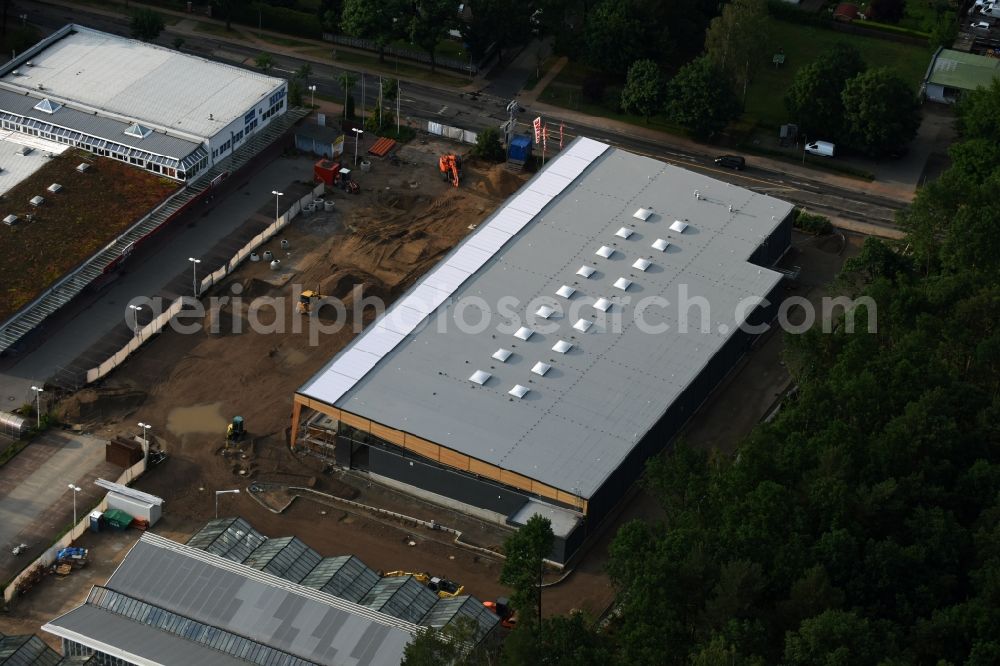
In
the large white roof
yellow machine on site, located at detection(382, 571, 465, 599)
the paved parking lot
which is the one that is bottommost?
the paved parking lot

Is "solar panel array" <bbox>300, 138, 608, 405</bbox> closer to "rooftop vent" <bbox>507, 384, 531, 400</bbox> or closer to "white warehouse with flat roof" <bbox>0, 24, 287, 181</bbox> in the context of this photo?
"rooftop vent" <bbox>507, 384, 531, 400</bbox>

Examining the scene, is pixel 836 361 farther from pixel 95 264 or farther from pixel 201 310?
pixel 95 264

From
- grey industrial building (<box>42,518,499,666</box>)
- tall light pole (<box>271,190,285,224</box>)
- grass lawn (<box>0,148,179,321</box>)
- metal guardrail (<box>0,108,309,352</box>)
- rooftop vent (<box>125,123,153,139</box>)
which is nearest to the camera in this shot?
grey industrial building (<box>42,518,499,666</box>)

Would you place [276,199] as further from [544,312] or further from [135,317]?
[544,312]

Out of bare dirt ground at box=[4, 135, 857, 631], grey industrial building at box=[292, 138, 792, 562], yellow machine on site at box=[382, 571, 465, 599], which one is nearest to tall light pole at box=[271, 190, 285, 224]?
bare dirt ground at box=[4, 135, 857, 631]

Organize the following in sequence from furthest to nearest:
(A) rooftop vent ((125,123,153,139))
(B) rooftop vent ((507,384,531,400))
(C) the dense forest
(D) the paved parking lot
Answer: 1. (A) rooftop vent ((125,123,153,139))
2. (B) rooftop vent ((507,384,531,400))
3. (D) the paved parking lot
4. (C) the dense forest
